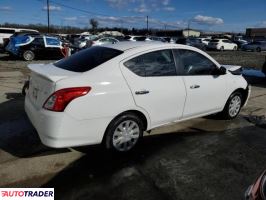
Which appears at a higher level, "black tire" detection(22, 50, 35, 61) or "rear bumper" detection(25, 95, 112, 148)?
"black tire" detection(22, 50, 35, 61)

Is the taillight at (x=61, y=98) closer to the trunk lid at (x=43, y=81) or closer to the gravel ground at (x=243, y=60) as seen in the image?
the trunk lid at (x=43, y=81)

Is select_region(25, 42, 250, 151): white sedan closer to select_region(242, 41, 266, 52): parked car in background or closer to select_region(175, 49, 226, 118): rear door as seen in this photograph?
select_region(175, 49, 226, 118): rear door

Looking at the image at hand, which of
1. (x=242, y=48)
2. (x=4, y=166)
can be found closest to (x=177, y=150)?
(x=4, y=166)

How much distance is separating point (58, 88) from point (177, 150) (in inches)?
81.3

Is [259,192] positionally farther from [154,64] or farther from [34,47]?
[34,47]

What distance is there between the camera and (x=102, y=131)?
4.08 metres

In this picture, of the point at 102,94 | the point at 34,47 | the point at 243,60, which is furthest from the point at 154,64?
the point at 243,60

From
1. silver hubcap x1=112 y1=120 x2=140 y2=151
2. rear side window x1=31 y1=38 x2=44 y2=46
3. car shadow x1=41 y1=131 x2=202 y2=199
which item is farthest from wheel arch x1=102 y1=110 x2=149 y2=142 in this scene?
rear side window x1=31 y1=38 x2=44 y2=46

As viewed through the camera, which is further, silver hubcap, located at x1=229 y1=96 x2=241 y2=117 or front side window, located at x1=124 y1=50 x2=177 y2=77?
silver hubcap, located at x1=229 y1=96 x2=241 y2=117

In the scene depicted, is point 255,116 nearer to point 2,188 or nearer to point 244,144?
point 244,144

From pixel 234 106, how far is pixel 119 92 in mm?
3020

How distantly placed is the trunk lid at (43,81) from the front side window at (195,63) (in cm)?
189

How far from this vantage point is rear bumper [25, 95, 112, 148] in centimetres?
376

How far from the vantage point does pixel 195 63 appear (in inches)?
205
